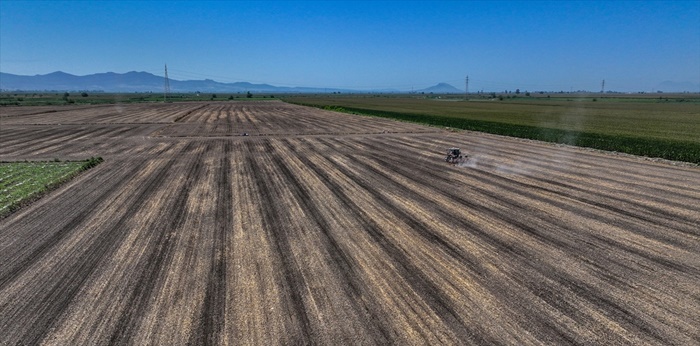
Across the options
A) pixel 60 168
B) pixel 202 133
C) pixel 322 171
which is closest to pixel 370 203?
pixel 322 171

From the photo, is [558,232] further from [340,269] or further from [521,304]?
Answer: [340,269]

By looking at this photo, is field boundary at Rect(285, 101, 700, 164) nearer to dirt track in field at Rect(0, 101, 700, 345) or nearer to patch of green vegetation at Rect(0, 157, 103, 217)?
dirt track in field at Rect(0, 101, 700, 345)

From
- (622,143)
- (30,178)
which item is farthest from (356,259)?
(622,143)

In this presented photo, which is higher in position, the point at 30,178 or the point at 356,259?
the point at 30,178

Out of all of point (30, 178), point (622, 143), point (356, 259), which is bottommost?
point (356, 259)

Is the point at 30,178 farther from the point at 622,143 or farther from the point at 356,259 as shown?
the point at 622,143

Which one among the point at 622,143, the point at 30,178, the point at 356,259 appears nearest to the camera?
the point at 356,259
